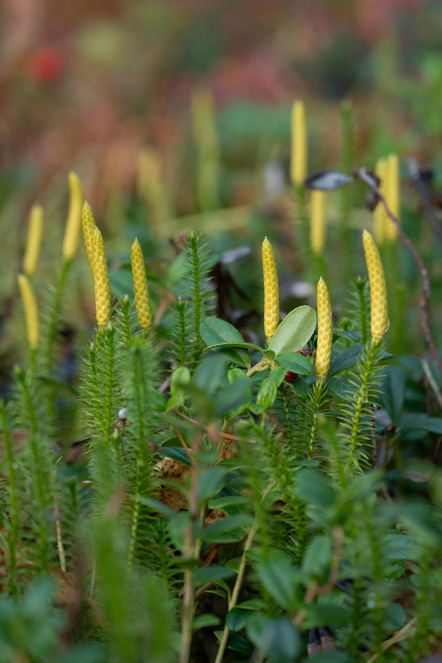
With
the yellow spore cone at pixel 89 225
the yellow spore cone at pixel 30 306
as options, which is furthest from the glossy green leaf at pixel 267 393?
the yellow spore cone at pixel 30 306

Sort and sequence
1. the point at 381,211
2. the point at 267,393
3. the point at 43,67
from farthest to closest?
the point at 43,67 < the point at 381,211 < the point at 267,393

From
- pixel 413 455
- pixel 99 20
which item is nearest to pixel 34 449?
pixel 413 455

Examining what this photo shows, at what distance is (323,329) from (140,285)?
195 mm

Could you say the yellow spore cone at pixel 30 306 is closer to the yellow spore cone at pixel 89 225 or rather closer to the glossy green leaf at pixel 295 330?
the yellow spore cone at pixel 89 225

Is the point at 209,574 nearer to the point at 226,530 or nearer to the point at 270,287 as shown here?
the point at 226,530

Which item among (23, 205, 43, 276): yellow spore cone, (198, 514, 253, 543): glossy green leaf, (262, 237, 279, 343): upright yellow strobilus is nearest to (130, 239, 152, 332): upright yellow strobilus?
(262, 237, 279, 343): upright yellow strobilus

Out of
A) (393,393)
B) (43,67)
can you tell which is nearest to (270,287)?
(393,393)

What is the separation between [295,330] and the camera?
57 cm

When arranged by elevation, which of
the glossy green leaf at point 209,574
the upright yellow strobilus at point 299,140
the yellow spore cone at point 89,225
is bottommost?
the glossy green leaf at point 209,574

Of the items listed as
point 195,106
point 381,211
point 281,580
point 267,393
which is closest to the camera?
point 281,580

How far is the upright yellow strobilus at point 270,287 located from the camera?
0.56 meters

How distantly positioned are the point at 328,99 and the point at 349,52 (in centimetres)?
72

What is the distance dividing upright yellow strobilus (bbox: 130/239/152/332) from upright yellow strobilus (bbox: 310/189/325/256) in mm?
506

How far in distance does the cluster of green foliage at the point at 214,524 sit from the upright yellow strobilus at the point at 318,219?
38 centimetres
